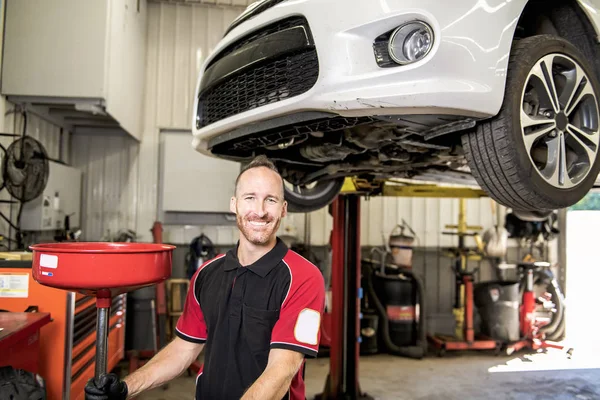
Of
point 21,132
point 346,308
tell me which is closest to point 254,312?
point 346,308

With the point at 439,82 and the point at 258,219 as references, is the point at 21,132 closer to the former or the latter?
the point at 258,219

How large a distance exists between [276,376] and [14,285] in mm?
1843

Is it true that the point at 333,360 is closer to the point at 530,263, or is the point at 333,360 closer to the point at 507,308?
the point at 507,308

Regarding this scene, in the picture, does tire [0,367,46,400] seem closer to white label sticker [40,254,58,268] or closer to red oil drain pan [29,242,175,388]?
red oil drain pan [29,242,175,388]

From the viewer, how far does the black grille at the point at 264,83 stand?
4.77 feet

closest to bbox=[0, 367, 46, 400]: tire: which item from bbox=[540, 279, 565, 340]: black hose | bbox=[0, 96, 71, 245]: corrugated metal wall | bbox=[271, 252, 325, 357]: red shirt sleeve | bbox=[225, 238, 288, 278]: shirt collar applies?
bbox=[225, 238, 288, 278]: shirt collar

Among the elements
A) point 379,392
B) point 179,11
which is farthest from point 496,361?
point 179,11

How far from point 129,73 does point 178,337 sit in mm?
3571

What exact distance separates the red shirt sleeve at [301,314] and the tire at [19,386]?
3.54 ft

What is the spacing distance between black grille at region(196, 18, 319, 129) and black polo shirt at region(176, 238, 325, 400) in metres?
0.58

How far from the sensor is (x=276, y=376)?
3.63ft

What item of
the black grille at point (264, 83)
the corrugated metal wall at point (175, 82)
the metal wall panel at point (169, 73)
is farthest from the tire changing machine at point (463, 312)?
the black grille at point (264, 83)

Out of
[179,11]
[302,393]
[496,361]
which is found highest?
[179,11]

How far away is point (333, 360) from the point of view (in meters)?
3.19
